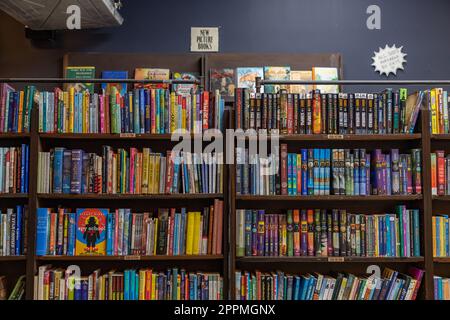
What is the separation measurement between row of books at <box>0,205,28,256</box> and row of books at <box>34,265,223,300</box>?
7.5 inches

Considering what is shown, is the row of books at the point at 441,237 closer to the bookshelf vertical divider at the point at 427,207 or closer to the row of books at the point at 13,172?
the bookshelf vertical divider at the point at 427,207

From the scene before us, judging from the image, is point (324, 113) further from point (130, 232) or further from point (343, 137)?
point (130, 232)

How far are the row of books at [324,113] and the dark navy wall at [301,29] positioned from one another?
1.07 m

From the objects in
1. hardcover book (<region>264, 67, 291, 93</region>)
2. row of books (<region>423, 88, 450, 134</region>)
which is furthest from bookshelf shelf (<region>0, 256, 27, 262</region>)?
row of books (<region>423, 88, 450, 134</region>)

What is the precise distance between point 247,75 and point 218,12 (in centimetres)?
62

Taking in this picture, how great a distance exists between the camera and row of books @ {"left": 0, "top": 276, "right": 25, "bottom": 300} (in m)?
2.66

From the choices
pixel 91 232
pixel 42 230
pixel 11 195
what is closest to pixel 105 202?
pixel 91 232

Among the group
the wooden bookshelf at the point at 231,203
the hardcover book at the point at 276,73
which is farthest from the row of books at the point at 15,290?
the hardcover book at the point at 276,73

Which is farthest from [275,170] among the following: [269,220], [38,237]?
[38,237]

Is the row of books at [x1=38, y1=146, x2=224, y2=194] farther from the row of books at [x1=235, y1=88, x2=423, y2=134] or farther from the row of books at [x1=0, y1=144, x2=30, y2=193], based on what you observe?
the row of books at [x1=235, y1=88, x2=423, y2=134]

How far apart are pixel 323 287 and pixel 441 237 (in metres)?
0.78

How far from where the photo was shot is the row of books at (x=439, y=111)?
2.78 meters

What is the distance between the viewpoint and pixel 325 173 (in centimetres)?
272

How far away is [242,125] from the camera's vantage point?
272 centimetres
